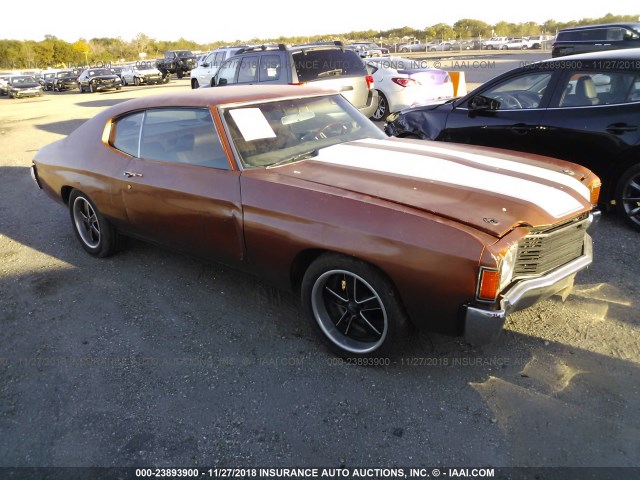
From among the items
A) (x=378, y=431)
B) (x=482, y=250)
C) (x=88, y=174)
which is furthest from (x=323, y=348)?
(x=88, y=174)

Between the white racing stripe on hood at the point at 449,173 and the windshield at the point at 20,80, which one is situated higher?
the windshield at the point at 20,80

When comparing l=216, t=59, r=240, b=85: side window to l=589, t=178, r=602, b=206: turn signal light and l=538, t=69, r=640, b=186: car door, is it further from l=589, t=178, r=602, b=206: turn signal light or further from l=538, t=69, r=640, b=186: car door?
l=589, t=178, r=602, b=206: turn signal light

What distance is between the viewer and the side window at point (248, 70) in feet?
30.7

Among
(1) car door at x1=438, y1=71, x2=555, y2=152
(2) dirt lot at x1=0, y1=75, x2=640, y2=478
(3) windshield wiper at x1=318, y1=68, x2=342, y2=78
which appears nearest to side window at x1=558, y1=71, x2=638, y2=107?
(1) car door at x1=438, y1=71, x2=555, y2=152

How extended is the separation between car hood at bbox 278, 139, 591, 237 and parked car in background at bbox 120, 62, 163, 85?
30186mm

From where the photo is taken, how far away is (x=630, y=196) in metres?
4.43

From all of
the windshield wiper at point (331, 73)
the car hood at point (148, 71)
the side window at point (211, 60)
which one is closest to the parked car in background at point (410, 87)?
the windshield wiper at point (331, 73)

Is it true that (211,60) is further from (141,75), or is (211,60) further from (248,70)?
(141,75)

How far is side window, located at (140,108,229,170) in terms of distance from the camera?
3367 mm

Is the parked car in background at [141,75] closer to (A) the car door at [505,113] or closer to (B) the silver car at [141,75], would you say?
(B) the silver car at [141,75]

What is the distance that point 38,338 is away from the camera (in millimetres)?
3418

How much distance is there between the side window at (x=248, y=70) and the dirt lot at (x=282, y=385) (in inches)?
249

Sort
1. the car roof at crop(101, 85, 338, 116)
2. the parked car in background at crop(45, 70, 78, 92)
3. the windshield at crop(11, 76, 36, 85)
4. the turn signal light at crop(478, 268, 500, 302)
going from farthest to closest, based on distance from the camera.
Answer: the parked car in background at crop(45, 70, 78, 92) < the windshield at crop(11, 76, 36, 85) < the car roof at crop(101, 85, 338, 116) < the turn signal light at crop(478, 268, 500, 302)

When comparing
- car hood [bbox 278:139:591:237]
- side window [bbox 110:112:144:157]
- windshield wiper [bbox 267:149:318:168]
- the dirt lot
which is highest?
side window [bbox 110:112:144:157]
